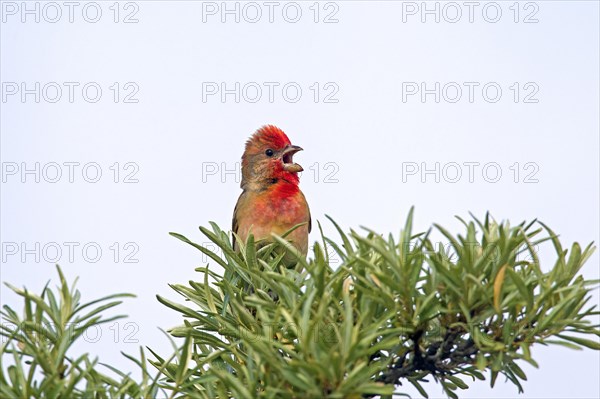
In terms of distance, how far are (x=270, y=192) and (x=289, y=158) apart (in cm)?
42

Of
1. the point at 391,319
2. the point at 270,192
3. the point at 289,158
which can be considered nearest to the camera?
the point at 391,319

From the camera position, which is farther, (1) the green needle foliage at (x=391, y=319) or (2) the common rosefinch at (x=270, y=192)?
(2) the common rosefinch at (x=270, y=192)

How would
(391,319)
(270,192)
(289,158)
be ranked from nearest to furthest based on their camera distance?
(391,319) → (270,192) → (289,158)

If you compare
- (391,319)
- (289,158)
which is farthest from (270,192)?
(391,319)

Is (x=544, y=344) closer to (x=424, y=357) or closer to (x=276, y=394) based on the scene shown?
(x=424, y=357)

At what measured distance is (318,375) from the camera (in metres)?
2.39

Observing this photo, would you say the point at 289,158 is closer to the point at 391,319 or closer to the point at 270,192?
the point at 270,192

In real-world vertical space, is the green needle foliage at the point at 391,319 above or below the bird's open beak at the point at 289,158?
below

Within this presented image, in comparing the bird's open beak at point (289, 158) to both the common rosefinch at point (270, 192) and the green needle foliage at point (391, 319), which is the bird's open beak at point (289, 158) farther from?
the green needle foliage at point (391, 319)

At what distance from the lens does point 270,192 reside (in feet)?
20.5

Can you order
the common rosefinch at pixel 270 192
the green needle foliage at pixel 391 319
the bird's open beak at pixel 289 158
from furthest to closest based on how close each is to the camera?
1. the bird's open beak at pixel 289 158
2. the common rosefinch at pixel 270 192
3. the green needle foliage at pixel 391 319

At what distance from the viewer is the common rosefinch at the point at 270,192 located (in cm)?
603

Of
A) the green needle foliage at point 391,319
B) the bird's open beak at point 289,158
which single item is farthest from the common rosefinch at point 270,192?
the green needle foliage at point 391,319

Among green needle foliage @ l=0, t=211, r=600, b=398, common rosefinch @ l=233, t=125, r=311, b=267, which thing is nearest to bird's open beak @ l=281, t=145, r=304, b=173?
common rosefinch @ l=233, t=125, r=311, b=267
